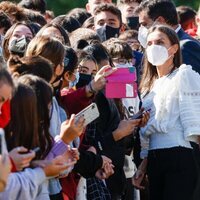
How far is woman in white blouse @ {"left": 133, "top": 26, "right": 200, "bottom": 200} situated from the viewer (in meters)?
6.75

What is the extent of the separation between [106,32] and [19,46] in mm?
2615

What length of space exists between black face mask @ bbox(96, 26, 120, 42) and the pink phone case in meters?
2.65

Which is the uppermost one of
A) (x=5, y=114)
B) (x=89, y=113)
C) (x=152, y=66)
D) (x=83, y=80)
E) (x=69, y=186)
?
(x=5, y=114)

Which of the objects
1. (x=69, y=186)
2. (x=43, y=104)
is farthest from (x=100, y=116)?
(x=43, y=104)

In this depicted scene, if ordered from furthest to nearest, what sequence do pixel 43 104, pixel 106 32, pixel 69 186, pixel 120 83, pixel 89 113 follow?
1. pixel 106 32
2. pixel 120 83
3. pixel 69 186
4. pixel 89 113
5. pixel 43 104

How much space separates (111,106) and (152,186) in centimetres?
81

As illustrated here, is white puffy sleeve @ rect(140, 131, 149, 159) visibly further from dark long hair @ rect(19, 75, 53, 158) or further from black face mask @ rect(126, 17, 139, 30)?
black face mask @ rect(126, 17, 139, 30)

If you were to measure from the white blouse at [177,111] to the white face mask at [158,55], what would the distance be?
0.13 m

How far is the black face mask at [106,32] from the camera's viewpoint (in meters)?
8.98

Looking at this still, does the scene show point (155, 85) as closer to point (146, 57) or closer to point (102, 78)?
point (146, 57)

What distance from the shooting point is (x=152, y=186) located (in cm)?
697

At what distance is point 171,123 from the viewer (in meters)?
6.76

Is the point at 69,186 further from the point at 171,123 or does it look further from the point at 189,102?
the point at 189,102

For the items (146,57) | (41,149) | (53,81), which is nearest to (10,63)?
(53,81)
